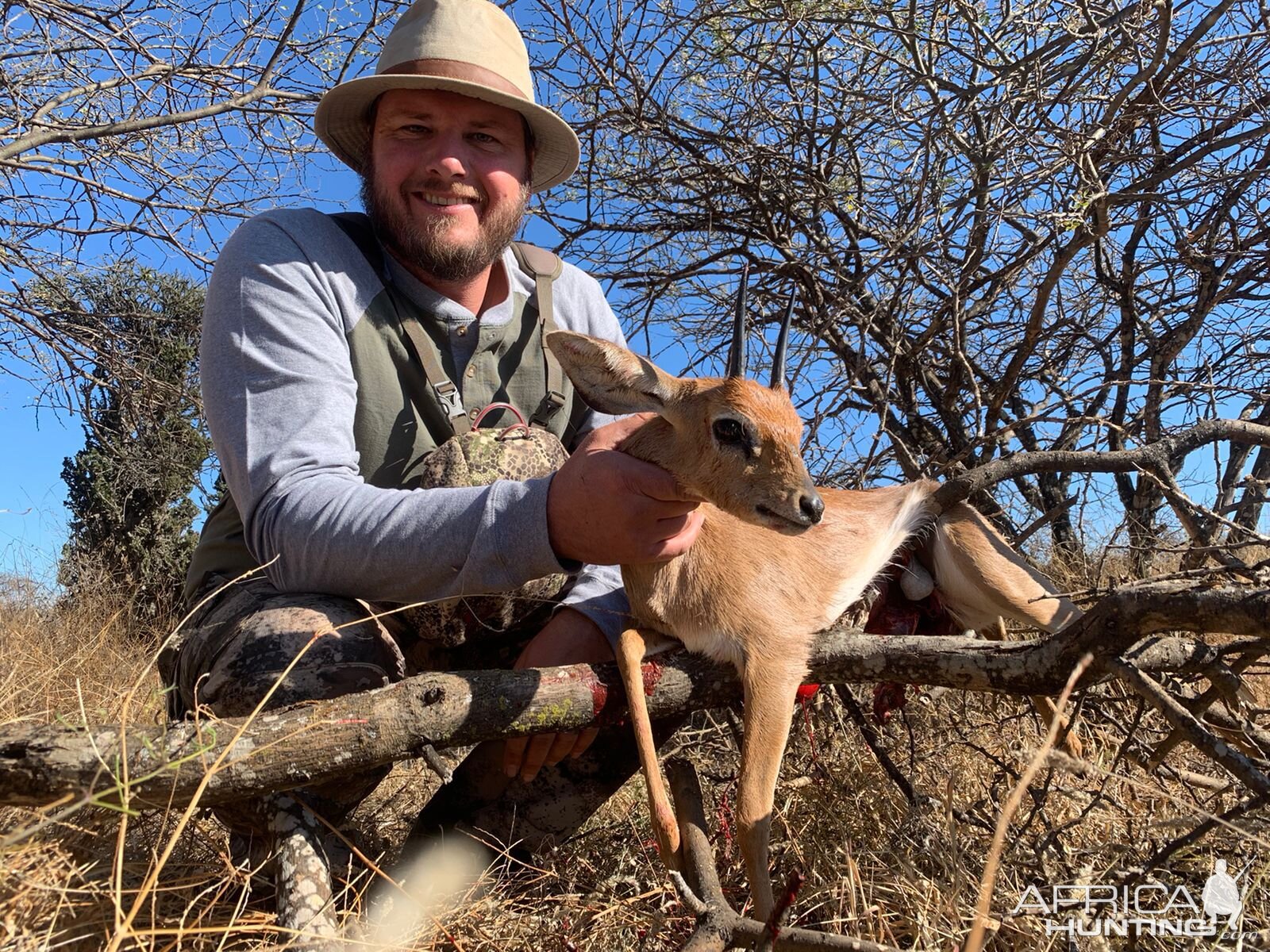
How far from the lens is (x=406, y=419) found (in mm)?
3330

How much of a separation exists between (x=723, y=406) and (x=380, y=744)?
4.82 ft

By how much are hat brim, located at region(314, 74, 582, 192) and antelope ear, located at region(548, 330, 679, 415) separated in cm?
105

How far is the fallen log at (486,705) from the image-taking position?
6.37 ft

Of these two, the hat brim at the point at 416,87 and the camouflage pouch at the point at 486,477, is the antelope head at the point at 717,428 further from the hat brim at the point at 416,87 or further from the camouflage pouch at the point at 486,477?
the hat brim at the point at 416,87

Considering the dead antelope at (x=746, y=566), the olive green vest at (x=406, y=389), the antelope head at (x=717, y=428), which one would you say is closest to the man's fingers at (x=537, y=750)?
the dead antelope at (x=746, y=566)

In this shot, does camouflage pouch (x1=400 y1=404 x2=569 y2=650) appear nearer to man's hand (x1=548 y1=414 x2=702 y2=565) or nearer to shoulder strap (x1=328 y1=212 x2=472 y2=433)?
shoulder strap (x1=328 y1=212 x2=472 y2=433)

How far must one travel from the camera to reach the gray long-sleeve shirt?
8.46 ft

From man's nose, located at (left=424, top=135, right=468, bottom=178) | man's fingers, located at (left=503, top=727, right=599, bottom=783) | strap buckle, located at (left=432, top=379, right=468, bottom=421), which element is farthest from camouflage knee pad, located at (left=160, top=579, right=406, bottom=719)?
man's nose, located at (left=424, top=135, right=468, bottom=178)

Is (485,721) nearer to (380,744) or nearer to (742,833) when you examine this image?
(380,744)

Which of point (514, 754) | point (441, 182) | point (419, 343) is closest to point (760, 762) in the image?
point (514, 754)

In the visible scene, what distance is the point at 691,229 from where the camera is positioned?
623 centimetres

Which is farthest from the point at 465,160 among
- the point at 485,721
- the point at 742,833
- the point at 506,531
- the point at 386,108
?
the point at 742,833

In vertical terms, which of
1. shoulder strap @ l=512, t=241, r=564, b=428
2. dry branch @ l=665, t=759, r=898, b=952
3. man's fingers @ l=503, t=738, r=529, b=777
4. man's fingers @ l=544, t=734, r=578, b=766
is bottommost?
dry branch @ l=665, t=759, r=898, b=952

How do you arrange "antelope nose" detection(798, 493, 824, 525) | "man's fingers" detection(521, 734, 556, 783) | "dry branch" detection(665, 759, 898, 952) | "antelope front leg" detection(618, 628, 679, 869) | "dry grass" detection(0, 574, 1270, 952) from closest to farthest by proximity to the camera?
1. "dry branch" detection(665, 759, 898, 952)
2. "dry grass" detection(0, 574, 1270, 952)
3. "antelope front leg" detection(618, 628, 679, 869)
4. "antelope nose" detection(798, 493, 824, 525)
5. "man's fingers" detection(521, 734, 556, 783)
